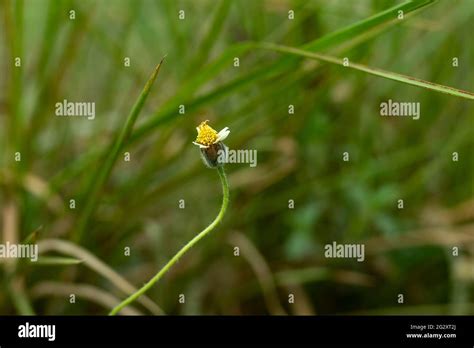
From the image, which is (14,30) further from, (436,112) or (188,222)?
(436,112)

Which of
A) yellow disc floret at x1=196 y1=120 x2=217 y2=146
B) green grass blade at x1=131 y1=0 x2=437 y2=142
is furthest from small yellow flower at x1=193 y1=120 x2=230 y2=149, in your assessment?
green grass blade at x1=131 y1=0 x2=437 y2=142

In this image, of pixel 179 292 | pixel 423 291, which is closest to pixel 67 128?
pixel 179 292

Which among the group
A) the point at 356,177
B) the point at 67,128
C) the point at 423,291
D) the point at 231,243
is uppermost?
the point at 67,128

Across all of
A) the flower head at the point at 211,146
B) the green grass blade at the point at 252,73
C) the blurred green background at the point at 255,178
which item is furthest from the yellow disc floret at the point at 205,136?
the blurred green background at the point at 255,178

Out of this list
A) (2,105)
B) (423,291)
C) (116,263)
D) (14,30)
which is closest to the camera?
(14,30)
